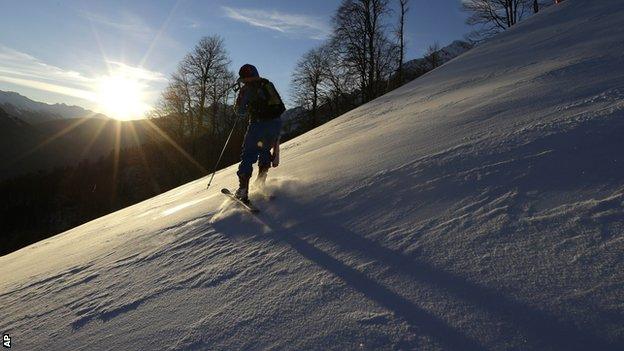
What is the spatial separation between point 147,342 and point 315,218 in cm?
171

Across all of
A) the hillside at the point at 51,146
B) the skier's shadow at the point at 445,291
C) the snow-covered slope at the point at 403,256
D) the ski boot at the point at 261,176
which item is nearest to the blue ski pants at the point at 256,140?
the ski boot at the point at 261,176

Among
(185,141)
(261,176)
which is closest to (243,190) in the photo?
(261,176)

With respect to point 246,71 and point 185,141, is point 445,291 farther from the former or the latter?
point 185,141

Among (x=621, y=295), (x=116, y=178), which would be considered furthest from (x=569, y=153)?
(x=116, y=178)

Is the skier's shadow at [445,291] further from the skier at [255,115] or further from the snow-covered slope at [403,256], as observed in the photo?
the skier at [255,115]

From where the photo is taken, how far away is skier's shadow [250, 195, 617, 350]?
1521 millimetres

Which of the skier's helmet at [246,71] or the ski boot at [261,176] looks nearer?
the skier's helmet at [246,71]

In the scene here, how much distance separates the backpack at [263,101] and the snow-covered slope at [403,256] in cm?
92

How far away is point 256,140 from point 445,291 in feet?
11.3

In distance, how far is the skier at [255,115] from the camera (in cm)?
475

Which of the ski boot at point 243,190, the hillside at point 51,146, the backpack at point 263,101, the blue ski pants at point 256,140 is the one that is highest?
the hillside at point 51,146

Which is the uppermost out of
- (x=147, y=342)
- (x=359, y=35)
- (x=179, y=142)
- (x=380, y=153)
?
(x=359, y=35)

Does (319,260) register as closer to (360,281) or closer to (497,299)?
(360,281)

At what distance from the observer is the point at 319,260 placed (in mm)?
2689
